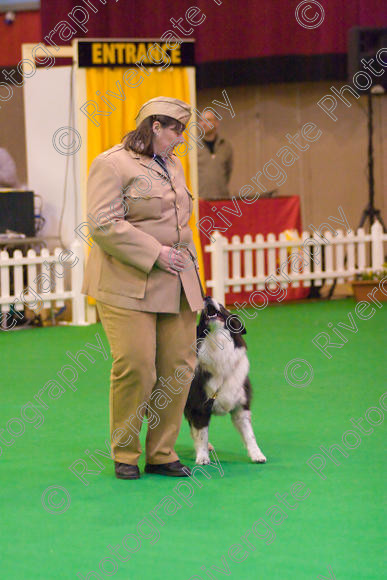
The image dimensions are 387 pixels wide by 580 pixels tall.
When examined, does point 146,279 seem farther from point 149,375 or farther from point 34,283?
point 34,283

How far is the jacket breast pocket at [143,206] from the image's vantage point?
3564 mm

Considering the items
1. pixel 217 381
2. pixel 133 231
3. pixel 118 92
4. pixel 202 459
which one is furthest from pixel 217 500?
pixel 118 92

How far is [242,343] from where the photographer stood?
156 inches

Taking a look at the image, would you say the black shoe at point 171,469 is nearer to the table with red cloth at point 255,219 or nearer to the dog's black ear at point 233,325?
the dog's black ear at point 233,325

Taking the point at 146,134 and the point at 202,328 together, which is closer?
the point at 146,134

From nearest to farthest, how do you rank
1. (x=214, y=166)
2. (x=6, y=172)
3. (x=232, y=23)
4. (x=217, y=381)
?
(x=217, y=381)
(x=6, y=172)
(x=214, y=166)
(x=232, y=23)

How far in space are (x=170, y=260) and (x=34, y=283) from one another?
16.3 feet

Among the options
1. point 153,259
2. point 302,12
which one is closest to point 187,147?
point 302,12

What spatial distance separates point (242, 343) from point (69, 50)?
5.67 m

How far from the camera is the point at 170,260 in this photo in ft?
11.7

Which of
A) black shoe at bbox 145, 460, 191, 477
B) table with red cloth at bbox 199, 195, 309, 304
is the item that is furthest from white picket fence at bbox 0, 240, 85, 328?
black shoe at bbox 145, 460, 191, 477

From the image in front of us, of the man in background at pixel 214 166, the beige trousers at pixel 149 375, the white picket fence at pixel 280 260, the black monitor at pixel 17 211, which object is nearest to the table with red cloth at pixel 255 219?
the white picket fence at pixel 280 260

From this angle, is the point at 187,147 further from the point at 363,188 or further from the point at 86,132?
the point at 363,188

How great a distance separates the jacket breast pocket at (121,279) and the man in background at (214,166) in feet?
22.4
